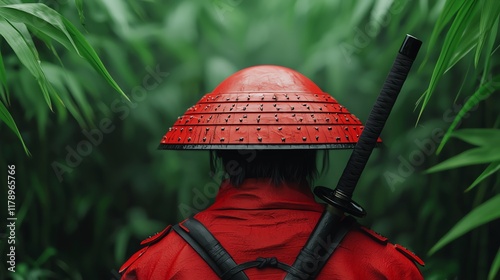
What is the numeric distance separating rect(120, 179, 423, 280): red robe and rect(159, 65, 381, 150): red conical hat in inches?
3.8

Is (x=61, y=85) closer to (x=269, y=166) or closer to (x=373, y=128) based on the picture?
(x=269, y=166)

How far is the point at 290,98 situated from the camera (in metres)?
1.13

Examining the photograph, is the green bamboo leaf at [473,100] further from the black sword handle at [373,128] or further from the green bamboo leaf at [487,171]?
the black sword handle at [373,128]

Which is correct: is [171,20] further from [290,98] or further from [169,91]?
[290,98]

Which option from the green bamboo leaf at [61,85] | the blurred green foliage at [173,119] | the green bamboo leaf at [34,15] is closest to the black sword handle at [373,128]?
the green bamboo leaf at [34,15]

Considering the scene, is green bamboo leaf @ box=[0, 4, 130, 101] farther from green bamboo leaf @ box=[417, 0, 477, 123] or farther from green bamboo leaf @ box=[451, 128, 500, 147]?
green bamboo leaf @ box=[451, 128, 500, 147]

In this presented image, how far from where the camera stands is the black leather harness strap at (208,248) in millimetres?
1084

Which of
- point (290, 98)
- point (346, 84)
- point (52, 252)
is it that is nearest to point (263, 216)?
point (290, 98)

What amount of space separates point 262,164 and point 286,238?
4.9 inches

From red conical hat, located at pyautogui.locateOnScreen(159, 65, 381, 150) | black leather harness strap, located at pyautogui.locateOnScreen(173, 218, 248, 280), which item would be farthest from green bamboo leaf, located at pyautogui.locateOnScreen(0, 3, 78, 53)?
black leather harness strap, located at pyautogui.locateOnScreen(173, 218, 248, 280)

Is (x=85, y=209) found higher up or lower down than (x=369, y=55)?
lower down

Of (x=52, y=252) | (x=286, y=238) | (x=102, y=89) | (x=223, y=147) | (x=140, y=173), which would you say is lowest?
(x=52, y=252)

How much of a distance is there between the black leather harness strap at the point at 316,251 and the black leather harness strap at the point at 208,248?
89 millimetres

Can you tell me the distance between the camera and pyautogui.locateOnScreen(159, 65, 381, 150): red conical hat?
3.55 feet
